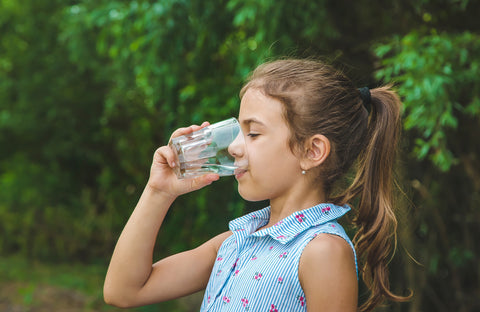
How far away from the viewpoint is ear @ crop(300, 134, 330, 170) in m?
1.41

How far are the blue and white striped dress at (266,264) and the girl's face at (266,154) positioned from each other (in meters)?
0.10

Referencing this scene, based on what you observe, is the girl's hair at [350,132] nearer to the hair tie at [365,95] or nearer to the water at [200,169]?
the hair tie at [365,95]

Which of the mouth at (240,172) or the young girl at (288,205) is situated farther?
the mouth at (240,172)

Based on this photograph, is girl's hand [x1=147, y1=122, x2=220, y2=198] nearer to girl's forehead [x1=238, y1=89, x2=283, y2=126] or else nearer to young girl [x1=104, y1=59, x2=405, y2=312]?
young girl [x1=104, y1=59, x2=405, y2=312]

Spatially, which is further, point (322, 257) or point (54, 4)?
point (54, 4)

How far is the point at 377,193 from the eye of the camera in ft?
4.94

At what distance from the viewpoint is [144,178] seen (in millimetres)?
6871

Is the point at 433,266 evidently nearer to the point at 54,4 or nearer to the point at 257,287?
the point at 257,287

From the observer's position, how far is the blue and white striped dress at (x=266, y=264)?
1261 millimetres

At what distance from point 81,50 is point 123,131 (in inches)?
72.1

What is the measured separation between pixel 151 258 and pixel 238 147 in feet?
1.36

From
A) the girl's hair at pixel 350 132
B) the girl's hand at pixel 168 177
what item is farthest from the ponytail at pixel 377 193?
the girl's hand at pixel 168 177

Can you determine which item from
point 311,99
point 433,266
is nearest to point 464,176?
point 433,266

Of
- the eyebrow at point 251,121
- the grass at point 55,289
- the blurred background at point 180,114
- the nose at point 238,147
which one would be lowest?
the grass at point 55,289
